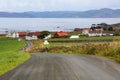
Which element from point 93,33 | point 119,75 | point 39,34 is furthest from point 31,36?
point 119,75

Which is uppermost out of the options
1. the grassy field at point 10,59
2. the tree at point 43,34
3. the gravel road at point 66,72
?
the gravel road at point 66,72

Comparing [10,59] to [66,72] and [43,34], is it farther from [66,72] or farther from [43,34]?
Result: [43,34]

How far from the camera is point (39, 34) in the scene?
183 meters

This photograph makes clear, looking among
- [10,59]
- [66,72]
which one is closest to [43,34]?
[10,59]

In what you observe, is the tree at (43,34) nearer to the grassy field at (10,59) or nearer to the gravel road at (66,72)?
the grassy field at (10,59)

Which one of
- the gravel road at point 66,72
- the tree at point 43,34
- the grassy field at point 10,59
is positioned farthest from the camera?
the tree at point 43,34

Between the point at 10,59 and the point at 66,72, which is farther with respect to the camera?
A: the point at 10,59

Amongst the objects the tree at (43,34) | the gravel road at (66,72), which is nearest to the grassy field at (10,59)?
the gravel road at (66,72)

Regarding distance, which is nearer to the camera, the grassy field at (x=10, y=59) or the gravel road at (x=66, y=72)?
the gravel road at (x=66, y=72)

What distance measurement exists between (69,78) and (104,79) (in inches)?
65.8

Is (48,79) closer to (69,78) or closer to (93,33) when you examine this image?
(69,78)

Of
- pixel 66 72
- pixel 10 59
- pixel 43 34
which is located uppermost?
pixel 66 72

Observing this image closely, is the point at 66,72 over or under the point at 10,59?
over

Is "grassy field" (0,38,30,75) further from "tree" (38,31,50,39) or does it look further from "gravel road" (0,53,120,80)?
"tree" (38,31,50,39)
